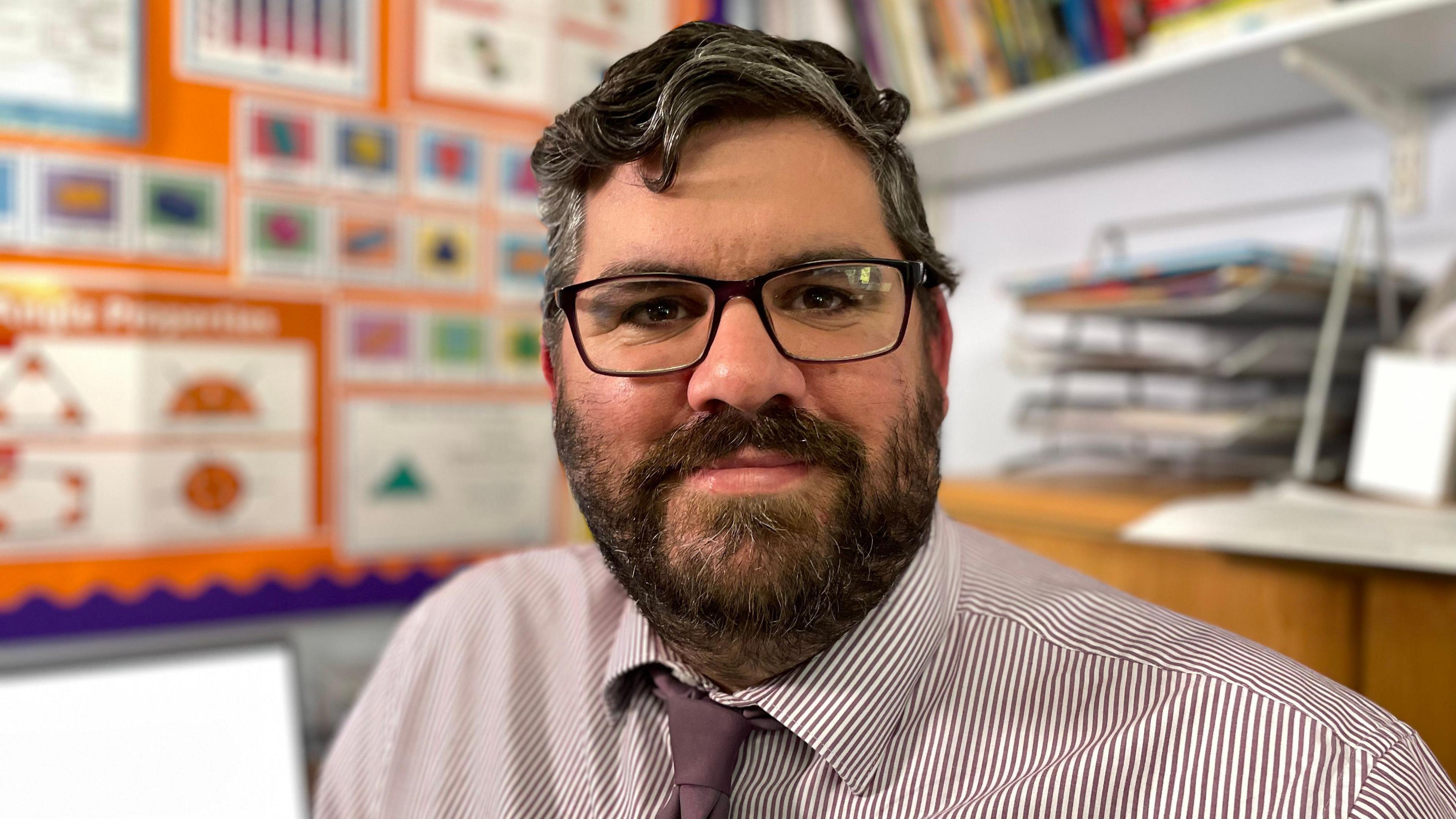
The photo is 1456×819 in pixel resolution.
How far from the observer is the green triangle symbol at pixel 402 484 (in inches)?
58.6

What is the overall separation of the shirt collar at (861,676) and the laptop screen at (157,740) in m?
0.78

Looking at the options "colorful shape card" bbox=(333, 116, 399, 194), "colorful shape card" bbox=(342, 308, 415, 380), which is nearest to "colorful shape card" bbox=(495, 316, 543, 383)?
"colorful shape card" bbox=(342, 308, 415, 380)

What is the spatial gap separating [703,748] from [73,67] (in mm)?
1315

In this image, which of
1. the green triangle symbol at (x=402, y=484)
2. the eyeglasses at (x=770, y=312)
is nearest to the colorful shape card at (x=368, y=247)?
the green triangle symbol at (x=402, y=484)

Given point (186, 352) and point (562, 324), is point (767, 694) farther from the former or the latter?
point (186, 352)

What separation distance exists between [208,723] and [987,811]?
1.11 meters

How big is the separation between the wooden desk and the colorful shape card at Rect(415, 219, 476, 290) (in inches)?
40.1

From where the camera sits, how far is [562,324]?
78 cm

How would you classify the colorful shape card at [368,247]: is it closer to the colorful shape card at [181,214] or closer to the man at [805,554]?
the colorful shape card at [181,214]

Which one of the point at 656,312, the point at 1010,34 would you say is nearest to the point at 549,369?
the point at 656,312

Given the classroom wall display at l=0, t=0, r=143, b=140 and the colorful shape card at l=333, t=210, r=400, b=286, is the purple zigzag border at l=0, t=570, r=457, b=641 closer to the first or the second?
the colorful shape card at l=333, t=210, r=400, b=286

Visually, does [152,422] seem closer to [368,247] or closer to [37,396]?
[37,396]

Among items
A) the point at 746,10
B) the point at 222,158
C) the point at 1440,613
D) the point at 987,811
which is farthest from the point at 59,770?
the point at 746,10

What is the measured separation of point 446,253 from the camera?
5.03 feet
